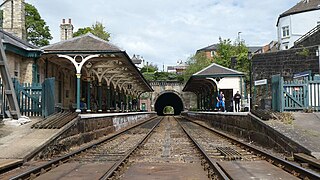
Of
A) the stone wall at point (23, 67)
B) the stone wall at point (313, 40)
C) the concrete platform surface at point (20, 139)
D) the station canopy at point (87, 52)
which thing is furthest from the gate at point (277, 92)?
the stone wall at point (313, 40)

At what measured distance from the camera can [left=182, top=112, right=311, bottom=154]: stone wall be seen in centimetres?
909

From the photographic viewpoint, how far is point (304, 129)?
10.0 metres

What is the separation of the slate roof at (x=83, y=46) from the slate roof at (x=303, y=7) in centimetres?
4155

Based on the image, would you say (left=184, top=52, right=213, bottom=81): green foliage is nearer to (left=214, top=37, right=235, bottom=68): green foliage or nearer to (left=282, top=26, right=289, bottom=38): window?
(left=214, top=37, right=235, bottom=68): green foliage

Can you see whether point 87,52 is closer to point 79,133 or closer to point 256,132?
point 79,133

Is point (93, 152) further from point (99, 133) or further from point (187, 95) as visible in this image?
point (187, 95)

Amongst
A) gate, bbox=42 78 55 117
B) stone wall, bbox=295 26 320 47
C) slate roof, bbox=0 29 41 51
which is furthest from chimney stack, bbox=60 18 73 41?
stone wall, bbox=295 26 320 47

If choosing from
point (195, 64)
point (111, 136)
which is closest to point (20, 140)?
point (111, 136)

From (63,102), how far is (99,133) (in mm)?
6914

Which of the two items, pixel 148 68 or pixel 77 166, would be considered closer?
pixel 77 166

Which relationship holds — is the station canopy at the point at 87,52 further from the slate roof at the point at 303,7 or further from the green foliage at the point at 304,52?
the slate roof at the point at 303,7

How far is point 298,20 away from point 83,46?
141 feet

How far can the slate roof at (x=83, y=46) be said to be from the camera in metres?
17.2

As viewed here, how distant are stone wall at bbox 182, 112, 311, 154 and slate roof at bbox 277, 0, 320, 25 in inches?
1526
